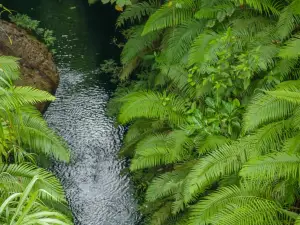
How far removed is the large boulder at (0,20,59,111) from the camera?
6.04 meters

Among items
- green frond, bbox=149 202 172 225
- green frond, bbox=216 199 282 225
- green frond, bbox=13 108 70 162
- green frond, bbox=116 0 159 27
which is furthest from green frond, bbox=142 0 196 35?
green frond, bbox=216 199 282 225

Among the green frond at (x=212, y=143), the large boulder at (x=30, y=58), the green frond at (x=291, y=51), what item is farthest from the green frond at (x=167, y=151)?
the large boulder at (x=30, y=58)

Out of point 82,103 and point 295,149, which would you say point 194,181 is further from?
point 82,103

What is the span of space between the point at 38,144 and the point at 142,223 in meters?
1.61

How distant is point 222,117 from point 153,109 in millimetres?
789

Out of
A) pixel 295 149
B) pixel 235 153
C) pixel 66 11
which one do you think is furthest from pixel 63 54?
pixel 295 149

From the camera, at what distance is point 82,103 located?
23.9 feet

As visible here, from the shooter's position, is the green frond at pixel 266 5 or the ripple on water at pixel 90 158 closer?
the green frond at pixel 266 5

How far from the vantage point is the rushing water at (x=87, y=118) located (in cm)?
540

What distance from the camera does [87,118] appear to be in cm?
691

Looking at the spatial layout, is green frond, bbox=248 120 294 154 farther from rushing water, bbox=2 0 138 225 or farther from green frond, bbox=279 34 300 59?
rushing water, bbox=2 0 138 225

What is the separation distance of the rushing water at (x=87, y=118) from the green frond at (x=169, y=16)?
1948 millimetres

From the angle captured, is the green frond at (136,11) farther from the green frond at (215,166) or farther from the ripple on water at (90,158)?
the green frond at (215,166)

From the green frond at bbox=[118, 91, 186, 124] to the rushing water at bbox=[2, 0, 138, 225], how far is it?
1.27 metres
